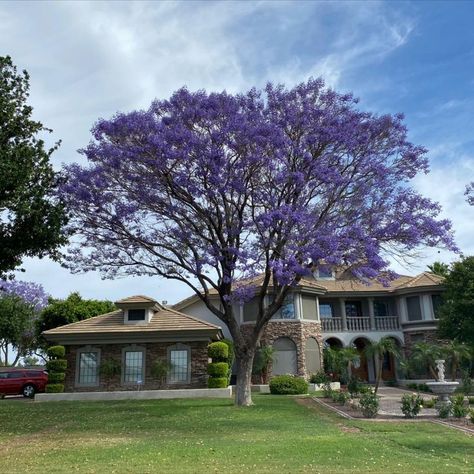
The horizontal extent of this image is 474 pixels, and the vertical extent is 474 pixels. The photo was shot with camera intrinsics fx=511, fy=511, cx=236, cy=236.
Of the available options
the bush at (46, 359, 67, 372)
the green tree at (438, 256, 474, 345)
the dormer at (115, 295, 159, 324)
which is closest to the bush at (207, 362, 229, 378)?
the dormer at (115, 295, 159, 324)

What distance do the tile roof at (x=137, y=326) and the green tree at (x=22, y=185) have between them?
10623 mm

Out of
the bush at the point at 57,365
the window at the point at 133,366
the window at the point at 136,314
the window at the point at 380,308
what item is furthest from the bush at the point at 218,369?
the window at the point at 380,308

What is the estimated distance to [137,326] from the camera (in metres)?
27.0


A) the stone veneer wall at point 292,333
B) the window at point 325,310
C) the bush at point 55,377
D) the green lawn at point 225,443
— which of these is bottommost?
the green lawn at point 225,443

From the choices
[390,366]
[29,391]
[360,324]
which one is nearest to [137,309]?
[29,391]

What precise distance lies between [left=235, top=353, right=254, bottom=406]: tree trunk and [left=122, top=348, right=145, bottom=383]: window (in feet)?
27.9

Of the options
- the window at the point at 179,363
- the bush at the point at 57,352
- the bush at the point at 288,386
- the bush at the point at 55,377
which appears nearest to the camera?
the bush at the point at 288,386

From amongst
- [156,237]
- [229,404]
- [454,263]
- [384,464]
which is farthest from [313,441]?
[454,263]

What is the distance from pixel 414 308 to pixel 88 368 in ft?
68.4

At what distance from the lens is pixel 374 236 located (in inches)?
709

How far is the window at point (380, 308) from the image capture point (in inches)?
1403

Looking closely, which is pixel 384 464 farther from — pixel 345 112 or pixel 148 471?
pixel 345 112

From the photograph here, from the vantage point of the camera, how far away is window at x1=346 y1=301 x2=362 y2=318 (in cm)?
3603

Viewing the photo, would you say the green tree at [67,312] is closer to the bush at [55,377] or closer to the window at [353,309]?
the bush at [55,377]
